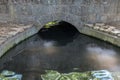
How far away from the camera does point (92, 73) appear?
679cm

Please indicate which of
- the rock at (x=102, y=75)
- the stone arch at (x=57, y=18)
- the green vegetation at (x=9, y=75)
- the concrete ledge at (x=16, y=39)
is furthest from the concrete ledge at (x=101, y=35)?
the green vegetation at (x=9, y=75)

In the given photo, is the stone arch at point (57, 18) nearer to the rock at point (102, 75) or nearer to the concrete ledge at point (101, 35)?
the concrete ledge at point (101, 35)

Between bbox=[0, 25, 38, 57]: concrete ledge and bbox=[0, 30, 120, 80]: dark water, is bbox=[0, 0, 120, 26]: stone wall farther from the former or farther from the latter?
bbox=[0, 30, 120, 80]: dark water

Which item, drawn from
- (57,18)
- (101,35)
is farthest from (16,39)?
(101,35)

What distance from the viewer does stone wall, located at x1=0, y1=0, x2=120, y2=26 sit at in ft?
32.5

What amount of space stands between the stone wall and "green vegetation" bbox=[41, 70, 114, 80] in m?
3.65

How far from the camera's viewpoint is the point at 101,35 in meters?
9.34

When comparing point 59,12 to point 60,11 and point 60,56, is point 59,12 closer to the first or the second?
point 60,11

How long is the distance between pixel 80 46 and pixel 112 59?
146 cm

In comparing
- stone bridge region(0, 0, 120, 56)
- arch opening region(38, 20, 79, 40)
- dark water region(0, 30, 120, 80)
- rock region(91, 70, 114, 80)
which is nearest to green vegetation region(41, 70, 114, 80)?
rock region(91, 70, 114, 80)

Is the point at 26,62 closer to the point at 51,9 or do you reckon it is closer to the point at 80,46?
the point at 80,46

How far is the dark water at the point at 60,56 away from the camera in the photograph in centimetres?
751

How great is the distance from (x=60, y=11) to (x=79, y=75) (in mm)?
3900

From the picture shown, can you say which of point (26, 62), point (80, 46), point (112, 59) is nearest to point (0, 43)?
point (26, 62)
